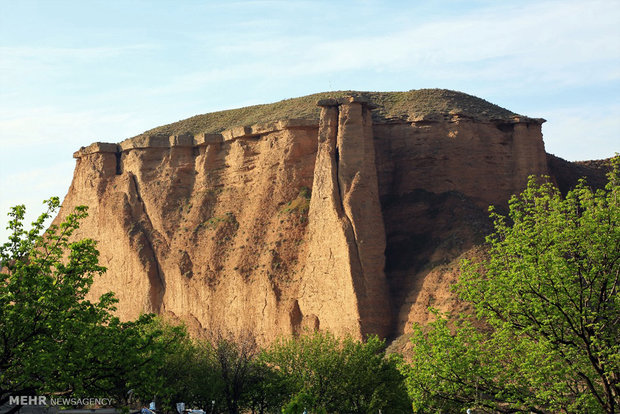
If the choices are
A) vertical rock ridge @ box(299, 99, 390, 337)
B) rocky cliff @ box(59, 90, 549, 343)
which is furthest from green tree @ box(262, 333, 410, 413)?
rocky cliff @ box(59, 90, 549, 343)

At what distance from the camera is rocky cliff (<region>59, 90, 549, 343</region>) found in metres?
69.9

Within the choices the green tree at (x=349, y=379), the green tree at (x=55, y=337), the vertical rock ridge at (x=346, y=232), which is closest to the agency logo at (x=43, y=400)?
the green tree at (x=55, y=337)

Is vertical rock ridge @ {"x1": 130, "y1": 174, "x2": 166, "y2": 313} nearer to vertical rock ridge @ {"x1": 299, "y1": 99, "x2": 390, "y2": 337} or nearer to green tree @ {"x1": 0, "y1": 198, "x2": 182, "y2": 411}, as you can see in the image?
vertical rock ridge @ {"x1": 299, "y1": 99, "x2": 390, "y2": 337}

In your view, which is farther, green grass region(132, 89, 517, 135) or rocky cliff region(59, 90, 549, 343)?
green grass region(132, 89, 517, 135)

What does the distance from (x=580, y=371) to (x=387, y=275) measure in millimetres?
40025

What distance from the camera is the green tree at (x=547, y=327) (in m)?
31.5

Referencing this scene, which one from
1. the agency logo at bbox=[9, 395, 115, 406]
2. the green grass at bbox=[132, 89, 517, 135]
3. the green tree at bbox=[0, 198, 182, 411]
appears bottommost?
the agency logo at bbox=[9, 395, 115, 406]

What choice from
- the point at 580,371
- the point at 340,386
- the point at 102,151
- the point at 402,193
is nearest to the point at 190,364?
the point at 340,386

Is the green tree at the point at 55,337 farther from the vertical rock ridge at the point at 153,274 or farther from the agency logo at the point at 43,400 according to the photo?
the vertical rock ridge at the point at 153,274

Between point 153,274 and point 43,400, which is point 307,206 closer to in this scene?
point 153,274

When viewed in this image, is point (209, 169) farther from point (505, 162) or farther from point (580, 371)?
point (580, 371)

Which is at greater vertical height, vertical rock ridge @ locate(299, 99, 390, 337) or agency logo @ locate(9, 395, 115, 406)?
vertical rock ridge @ locate(299, 99, 390, 337)

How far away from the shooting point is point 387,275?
235 feet

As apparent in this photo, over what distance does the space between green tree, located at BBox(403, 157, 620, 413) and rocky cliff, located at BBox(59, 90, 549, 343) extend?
104 ft
